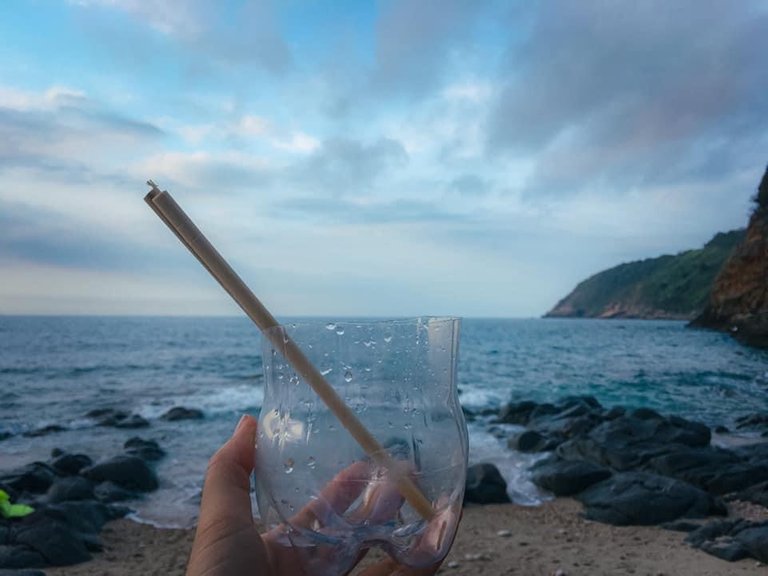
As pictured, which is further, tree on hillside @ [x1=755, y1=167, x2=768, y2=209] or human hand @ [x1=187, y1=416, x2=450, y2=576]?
tree on hillside @ [x1=755, y1=167, x2=768, y2=209]

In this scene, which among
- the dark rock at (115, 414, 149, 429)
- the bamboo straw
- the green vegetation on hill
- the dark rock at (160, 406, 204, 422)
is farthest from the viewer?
the green vegetation on hill

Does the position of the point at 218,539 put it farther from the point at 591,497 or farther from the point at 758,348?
the point at 758,348

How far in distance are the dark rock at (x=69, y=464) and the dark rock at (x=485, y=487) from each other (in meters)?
5.91

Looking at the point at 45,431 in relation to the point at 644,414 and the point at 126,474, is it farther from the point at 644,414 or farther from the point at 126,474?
the point at 644,414

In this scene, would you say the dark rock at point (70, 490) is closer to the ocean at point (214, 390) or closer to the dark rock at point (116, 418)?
the ocean at point (214, 390)

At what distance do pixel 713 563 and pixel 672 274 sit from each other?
103m

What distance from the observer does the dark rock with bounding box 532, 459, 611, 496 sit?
366 inches

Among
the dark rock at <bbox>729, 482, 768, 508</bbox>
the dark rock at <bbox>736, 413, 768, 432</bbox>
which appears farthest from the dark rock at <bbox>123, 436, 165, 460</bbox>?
the dark rock at <bbox>736, 413, 768, 432</bbox>

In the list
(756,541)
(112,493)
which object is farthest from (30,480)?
(756,541)

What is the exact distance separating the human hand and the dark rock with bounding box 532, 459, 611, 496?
25.3ft

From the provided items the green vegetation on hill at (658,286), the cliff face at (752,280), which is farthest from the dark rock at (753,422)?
→ the green vegetation on hill at (658,286)

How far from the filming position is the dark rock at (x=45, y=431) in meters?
15.0

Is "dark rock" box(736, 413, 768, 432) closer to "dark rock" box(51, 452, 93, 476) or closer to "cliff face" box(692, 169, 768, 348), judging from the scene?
"dark rock" box(51, 452, 93, 476)

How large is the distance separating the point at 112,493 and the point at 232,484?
8274 millimetres
